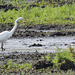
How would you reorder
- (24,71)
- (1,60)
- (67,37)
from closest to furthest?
1. (24,71)
2. (1,60)
3. (67,37)

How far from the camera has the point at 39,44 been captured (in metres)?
11.4

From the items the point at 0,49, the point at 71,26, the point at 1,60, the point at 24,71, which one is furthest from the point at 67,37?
the point at 24,71

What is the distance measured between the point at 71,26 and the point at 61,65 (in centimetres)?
780

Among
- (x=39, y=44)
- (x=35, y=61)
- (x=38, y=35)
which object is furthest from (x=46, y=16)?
(x=35, y=61)

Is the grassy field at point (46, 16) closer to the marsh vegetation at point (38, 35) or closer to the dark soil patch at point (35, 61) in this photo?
the marsh vegetation at point (38, 35)

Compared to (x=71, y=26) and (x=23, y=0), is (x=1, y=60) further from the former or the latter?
(x=23, y=0)

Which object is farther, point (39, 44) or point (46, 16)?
point (46, 16)

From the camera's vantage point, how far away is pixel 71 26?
15.4 metres

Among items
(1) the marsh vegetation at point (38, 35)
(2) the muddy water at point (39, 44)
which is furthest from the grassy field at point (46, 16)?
(2) the muddy water at point (39, 44)

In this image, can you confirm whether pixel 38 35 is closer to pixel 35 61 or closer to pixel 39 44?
pixel 39 44

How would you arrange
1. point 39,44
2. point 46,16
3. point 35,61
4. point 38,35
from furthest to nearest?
point 46,16, point 38,35, point 39,44, point 35,61

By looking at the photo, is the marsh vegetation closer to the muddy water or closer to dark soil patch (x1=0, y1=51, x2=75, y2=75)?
dark soil patch (x1=0, y1=51, x2=75, y2=75)

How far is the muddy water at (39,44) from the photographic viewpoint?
1076 cm

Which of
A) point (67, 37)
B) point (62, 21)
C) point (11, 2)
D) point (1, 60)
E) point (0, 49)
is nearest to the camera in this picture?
point (1, 60)
